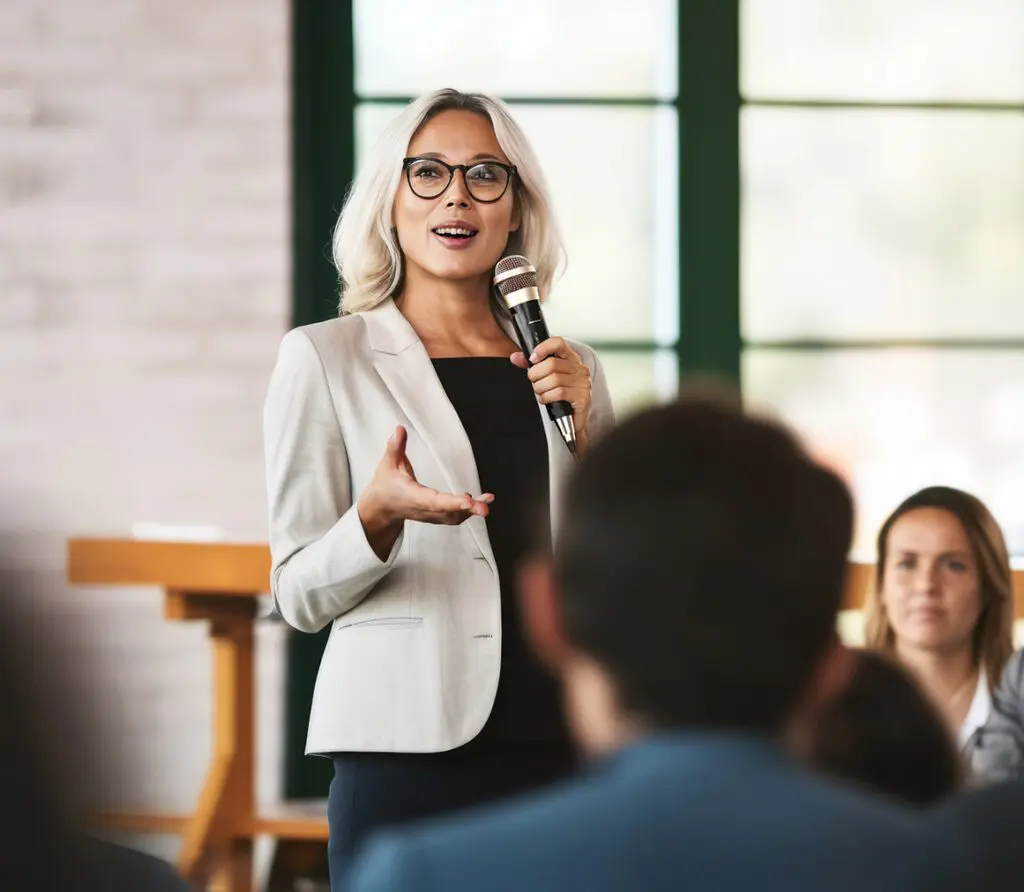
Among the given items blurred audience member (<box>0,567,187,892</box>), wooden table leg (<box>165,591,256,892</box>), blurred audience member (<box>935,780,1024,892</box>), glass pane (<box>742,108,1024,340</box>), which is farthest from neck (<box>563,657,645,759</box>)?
glass pane (<box>742,108,1024,340</box>)

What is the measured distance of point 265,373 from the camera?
4316 mm

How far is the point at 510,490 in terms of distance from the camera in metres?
1.87

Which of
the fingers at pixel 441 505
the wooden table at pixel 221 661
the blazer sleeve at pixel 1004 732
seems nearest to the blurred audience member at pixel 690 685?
the fingers at pixel 441 505

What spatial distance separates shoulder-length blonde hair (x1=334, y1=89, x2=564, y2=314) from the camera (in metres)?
1.99

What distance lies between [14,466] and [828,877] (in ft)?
12.8

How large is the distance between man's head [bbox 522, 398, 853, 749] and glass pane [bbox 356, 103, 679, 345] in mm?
3685

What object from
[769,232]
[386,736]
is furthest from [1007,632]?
[769,232]

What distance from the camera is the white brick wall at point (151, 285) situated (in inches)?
169

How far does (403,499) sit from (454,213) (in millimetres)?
471

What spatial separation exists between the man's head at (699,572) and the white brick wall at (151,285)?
3511 mm

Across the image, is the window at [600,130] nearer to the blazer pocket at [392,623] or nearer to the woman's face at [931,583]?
the woman's face at [931,583]

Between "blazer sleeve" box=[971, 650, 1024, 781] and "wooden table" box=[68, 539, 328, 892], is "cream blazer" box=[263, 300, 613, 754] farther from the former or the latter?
"wooden table" box=[68, 539, 328, 892]

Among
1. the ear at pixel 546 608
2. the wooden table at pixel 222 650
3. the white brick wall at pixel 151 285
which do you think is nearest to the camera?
the ear at pixel 546 608

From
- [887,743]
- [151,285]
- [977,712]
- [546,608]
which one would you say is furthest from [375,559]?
[151,285]
